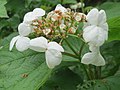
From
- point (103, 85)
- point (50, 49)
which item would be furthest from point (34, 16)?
point (103, 85)

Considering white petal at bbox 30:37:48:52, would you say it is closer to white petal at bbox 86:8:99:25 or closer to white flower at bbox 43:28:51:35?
white flower at bbox 43:28:51:35

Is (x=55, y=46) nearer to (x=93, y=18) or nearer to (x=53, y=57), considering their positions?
(x=53, y=57)

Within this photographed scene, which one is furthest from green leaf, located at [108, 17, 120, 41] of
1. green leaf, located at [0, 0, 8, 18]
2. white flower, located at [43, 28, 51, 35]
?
green leaf, located at [0, 0, 8, 18]

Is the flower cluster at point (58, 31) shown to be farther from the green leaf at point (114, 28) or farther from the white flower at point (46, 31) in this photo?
the green leaf at point (114, 28)

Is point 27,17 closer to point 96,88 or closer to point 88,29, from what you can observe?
point 88,29

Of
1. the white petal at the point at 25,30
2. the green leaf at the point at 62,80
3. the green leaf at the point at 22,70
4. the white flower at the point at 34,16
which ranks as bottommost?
the green leaf at the point at 62,80

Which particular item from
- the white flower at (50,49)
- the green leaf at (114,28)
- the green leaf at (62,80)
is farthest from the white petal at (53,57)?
the green leaf at (62,80)

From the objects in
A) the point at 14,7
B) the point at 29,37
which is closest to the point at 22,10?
the point at 14,7

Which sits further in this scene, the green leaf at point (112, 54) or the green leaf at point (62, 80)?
the green leaf at point (112, 54)
